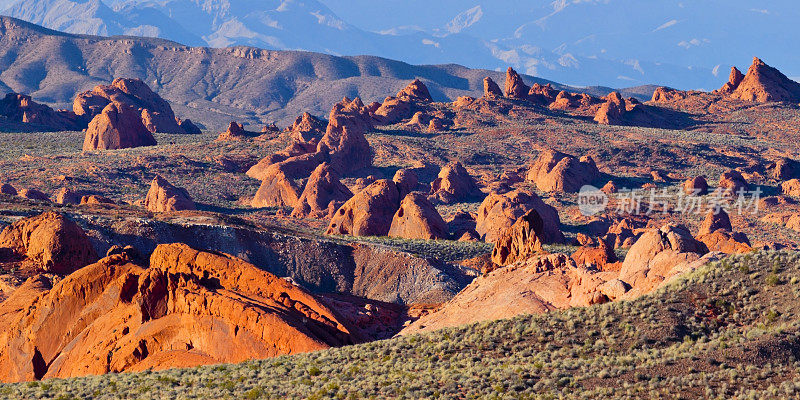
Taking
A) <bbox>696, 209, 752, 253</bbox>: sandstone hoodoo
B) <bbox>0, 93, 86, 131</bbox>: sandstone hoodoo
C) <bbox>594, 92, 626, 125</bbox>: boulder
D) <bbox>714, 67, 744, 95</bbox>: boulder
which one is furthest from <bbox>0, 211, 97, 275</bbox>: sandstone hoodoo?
<bbox>714, 67, 744, 95</bbox>: boulder

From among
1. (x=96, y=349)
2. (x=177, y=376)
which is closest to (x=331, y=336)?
(x=177, y=376)

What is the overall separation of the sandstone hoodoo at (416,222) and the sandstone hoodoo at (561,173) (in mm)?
29017

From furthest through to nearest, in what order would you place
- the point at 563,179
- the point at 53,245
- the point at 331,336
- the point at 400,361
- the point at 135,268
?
the point at 563,179 < the point at 53,245 < the point at 135,268 < the point at 331,336 < the point at 400,361

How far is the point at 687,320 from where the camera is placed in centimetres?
2302

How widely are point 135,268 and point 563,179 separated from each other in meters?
59.5

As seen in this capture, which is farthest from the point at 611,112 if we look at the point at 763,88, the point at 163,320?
the point at 163,320

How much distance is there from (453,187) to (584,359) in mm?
60805

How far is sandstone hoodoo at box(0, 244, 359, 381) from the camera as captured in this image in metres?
26.1

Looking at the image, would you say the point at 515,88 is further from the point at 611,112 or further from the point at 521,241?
the point at 521,241

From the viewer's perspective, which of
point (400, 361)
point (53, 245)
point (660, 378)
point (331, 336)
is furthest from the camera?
point (53, 245)

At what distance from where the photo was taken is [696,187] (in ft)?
274

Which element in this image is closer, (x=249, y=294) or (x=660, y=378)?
(x=660, y=378)

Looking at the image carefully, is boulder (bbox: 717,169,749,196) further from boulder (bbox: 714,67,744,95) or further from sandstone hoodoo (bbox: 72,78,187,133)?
sandstone hoodoo (bbox: 72,78,187,133)

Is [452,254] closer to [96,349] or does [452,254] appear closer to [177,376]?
[96,349]
